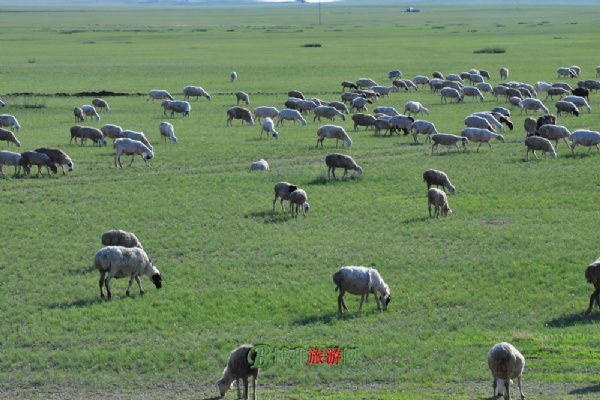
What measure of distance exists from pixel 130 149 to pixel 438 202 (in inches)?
580

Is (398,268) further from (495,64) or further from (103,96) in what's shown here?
(495,64)

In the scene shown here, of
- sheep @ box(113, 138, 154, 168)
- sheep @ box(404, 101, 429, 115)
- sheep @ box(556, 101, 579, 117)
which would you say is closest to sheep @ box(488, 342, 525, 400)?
sheep @ box(113, 138, 154, 168)

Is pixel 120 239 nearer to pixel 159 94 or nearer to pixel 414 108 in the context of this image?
pixel 414 108

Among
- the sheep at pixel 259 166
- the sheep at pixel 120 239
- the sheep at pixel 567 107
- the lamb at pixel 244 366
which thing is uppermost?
the lamb at pixel 244 366

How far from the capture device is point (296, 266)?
23703 mm

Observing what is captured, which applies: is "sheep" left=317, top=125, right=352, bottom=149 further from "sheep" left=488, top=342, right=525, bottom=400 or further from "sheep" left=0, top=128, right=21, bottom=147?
"sheep" left=488, top=342, right=525, bottom=400

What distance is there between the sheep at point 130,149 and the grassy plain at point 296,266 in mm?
754

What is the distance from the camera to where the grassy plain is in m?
17.1

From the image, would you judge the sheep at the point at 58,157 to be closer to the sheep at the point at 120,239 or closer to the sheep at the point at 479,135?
the sheep at the point at 120,239

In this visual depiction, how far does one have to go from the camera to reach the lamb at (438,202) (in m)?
28.1

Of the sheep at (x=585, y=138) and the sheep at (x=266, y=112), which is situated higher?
the sheep at (x=585, y=138)

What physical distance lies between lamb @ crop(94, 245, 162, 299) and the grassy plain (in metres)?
0.48

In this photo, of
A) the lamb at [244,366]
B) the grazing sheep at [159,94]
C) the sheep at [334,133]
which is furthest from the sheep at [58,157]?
the grazing sheep at [159,94]

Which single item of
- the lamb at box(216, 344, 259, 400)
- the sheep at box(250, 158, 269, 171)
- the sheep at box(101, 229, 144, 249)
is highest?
the lamb at box(216, 344, 259, 400)
